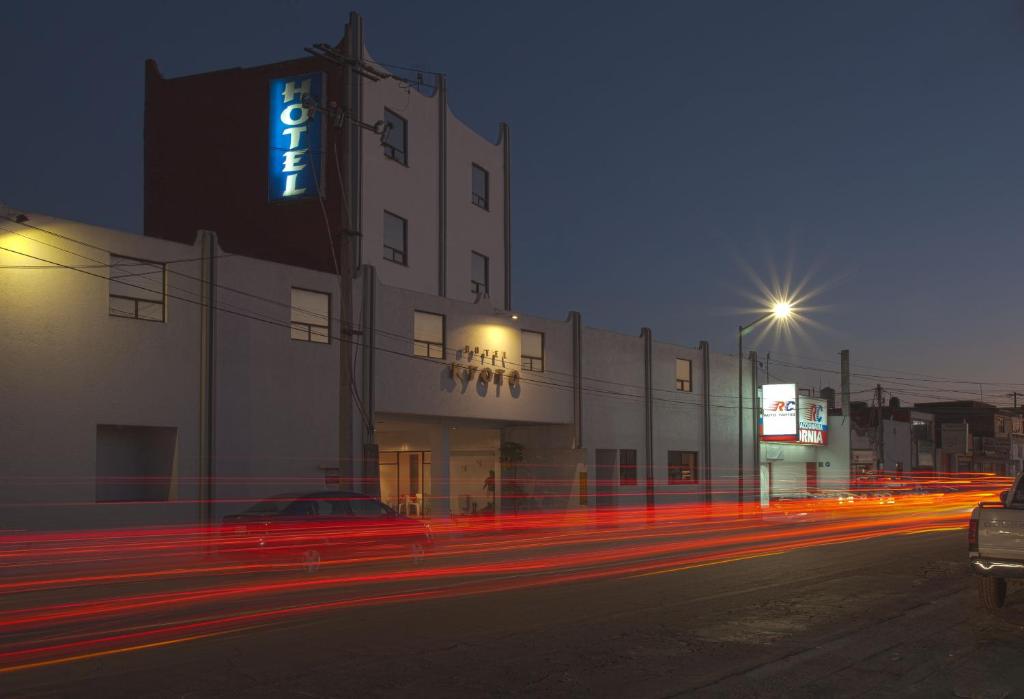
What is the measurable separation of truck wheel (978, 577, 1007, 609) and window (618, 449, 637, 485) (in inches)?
1066

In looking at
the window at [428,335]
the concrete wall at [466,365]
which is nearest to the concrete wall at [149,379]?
the concrete wall at [466,365]

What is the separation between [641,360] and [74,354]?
24.3 meters

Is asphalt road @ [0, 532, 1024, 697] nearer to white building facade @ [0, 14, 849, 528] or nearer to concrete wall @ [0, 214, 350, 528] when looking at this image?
white building facade @ [0, 14, 849, 528]

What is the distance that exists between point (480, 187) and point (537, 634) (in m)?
29.5

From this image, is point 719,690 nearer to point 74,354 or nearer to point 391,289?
point 74,354

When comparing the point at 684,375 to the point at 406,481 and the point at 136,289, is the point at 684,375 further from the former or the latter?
the point at 136,289

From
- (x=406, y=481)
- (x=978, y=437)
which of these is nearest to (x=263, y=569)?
(x=406, y=481)

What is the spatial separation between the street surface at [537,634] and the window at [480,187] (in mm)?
21528

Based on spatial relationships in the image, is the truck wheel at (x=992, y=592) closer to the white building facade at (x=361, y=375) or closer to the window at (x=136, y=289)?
the white building facade at (x=361, y=375)

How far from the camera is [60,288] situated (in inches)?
881

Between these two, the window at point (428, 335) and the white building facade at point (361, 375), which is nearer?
the white building facade at point (361, 375)

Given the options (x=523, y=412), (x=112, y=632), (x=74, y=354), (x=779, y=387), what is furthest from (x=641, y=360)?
(x=112, y=632)

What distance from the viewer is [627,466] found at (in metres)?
40.8

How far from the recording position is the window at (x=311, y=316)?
91.5 ft
